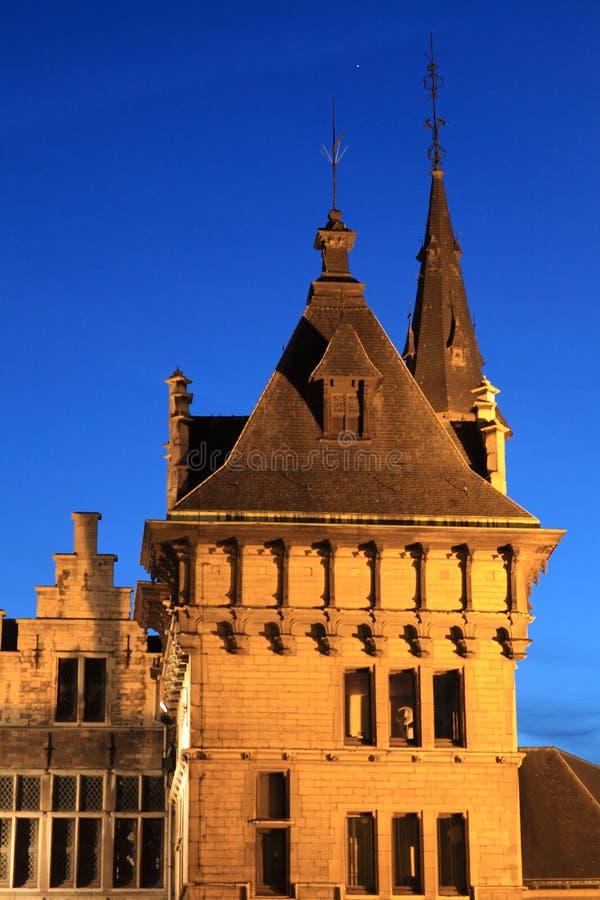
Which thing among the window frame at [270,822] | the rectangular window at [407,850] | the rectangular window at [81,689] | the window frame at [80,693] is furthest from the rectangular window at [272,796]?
the rectangular window at [81,689]

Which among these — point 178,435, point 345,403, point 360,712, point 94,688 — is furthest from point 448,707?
point 94,688

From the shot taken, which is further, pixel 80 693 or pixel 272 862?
pixel 80 693

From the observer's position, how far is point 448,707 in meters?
42.0

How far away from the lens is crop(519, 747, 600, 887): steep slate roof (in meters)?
44.1

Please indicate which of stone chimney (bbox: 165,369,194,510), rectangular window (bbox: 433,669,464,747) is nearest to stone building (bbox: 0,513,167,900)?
stone chimney (bbox: 165,369,194,510)

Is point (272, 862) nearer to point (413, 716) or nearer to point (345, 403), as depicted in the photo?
point (413, 716)

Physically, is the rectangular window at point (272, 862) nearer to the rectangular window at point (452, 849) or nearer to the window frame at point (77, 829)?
the rectangular window at point (452, 849)

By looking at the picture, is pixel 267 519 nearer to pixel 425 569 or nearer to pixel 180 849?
pixel 425 569

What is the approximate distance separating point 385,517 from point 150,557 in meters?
5.75

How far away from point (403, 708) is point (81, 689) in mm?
16336

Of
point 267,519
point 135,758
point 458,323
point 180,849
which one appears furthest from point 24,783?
point 458,323

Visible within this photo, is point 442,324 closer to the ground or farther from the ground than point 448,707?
farther from the ground

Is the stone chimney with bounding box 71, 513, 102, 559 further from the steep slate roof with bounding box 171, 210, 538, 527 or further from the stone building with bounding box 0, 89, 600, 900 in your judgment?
the steep slate roof with bounding box 171, 210, 538, 527

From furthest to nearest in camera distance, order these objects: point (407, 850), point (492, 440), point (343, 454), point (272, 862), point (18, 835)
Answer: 1. point (18, 835)
2. point (492, 440)
3. point (343, 454)
4. point (407, 850)
5. point (272, 862)
